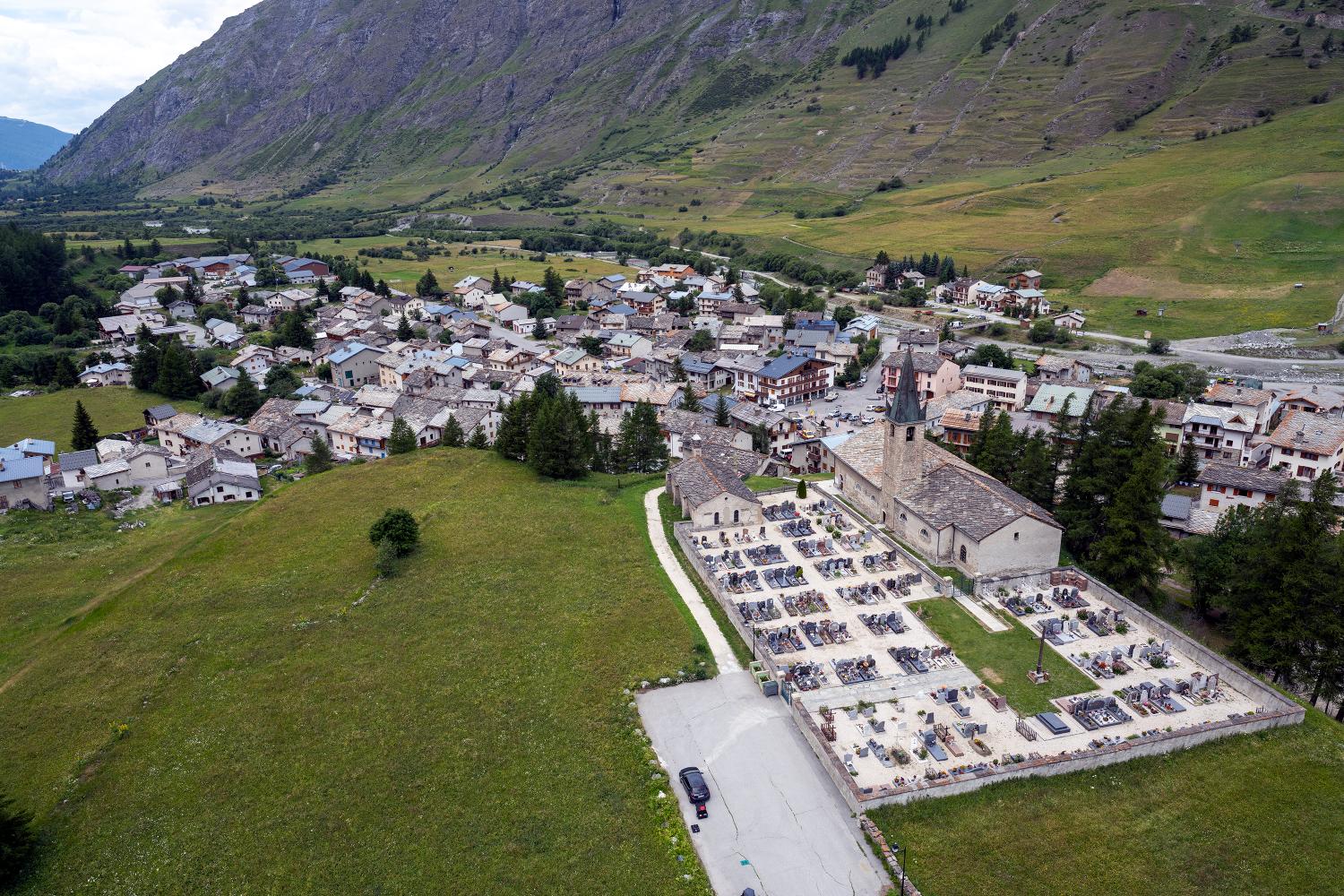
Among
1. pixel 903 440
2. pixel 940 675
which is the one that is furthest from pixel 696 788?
pixel 903 440

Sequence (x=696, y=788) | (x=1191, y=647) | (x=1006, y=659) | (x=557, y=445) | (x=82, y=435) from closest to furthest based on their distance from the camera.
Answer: (x=696, y=788) < (x=1191, y=647) < (x=1006, y=659) < (x=557, y=445) < (x=82, y=435)

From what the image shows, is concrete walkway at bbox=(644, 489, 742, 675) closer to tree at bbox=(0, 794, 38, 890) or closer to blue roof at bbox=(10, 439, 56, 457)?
tree at bbox=(0, 794, 38, 890)

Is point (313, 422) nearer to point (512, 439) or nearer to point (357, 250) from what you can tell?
point (512, 439)

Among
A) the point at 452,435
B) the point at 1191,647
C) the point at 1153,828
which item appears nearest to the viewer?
the point at 1153,828

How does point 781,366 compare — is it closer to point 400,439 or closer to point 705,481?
point 705,481

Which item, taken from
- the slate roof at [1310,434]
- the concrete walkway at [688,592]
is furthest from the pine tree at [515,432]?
the slate roof at [1310,434]

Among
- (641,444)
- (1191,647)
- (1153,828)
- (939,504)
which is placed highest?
(939,504)

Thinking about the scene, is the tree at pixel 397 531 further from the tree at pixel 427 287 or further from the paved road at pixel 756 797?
the tree at pixel 427 287

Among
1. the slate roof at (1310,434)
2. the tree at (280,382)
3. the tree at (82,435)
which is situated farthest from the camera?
the tree at (280,382)
